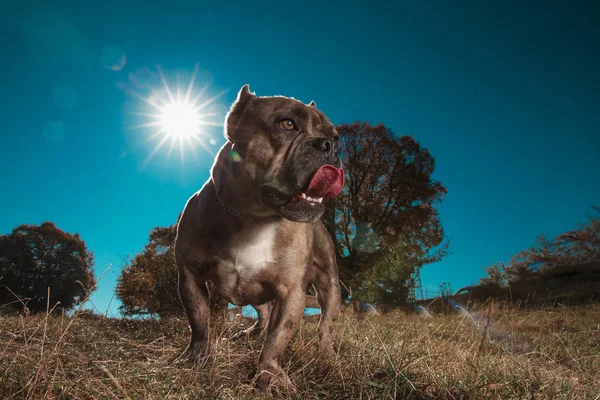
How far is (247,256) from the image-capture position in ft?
12.3

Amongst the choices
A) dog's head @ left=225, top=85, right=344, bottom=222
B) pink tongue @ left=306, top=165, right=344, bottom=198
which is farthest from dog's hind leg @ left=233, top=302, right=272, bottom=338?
pink tongue @ left=306, top=165, right=344, bottom=198

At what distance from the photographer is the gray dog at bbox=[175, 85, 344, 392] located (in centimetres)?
344

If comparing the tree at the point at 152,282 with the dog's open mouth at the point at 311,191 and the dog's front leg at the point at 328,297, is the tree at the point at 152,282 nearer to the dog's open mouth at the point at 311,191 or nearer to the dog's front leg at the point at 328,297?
the dog's front leg at the point at 328,297

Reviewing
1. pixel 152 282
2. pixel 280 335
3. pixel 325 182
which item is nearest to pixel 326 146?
pixel 325 182

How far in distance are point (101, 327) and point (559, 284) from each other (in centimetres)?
1621

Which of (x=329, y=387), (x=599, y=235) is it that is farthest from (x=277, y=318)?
(x=599, y=235)

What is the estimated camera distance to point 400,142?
2531cm

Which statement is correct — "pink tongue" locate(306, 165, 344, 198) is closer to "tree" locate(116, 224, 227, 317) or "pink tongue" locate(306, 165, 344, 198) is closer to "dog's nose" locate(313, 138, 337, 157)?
"dog's nose" locate(313, 138, 337, 157)

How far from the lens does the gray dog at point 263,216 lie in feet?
11.3

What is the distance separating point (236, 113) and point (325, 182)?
1127 mm

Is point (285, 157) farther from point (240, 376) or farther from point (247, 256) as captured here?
point (240, 376)

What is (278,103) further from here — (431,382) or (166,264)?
(166,264)

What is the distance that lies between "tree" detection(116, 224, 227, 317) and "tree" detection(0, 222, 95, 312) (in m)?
11.2

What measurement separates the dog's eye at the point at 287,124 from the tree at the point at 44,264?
20.0 meters
